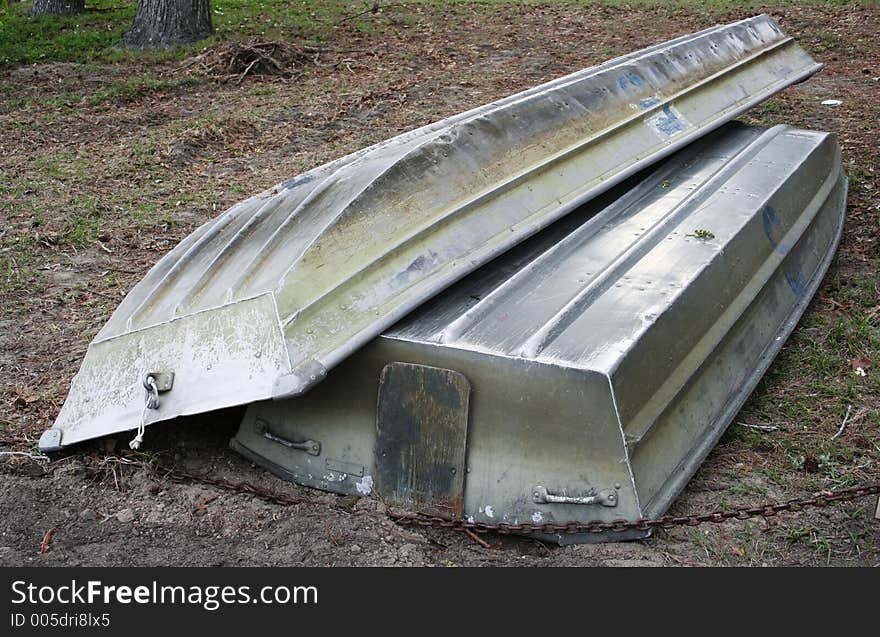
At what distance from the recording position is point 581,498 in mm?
3084

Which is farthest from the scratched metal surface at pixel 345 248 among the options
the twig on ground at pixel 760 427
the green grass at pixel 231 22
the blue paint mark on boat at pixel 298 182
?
the green grass at pixel 231 22

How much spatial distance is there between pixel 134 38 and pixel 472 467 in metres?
9.69

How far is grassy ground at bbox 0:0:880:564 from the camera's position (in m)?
3.62

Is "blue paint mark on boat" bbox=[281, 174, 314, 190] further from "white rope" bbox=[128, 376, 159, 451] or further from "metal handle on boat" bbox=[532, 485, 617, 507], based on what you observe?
"metal handle on boat" bbox=[532, 485, 617, 507]

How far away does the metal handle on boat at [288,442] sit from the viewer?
345 cm

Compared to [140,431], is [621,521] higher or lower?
lower

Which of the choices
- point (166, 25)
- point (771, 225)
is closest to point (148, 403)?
point (771, 225)

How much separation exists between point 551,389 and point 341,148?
4998 mm

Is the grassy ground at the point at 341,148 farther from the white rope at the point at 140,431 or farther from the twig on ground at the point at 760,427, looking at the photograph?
the white rope at the point at 140,431

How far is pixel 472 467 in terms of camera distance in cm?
322

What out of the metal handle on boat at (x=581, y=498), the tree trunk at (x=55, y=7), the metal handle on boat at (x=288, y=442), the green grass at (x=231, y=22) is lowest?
the metal handle on boat at (x=581, y=498)

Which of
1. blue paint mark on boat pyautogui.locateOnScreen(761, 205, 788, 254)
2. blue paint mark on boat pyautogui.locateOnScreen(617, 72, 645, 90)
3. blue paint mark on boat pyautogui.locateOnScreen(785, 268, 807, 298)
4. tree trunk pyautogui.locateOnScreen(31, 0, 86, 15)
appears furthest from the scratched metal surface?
tree trunk pyautogui.locateOnScreen(31, 0, 86, 15)

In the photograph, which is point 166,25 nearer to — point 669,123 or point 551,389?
point 669,123

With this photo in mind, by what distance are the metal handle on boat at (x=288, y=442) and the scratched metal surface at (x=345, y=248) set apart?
348 millimetres
